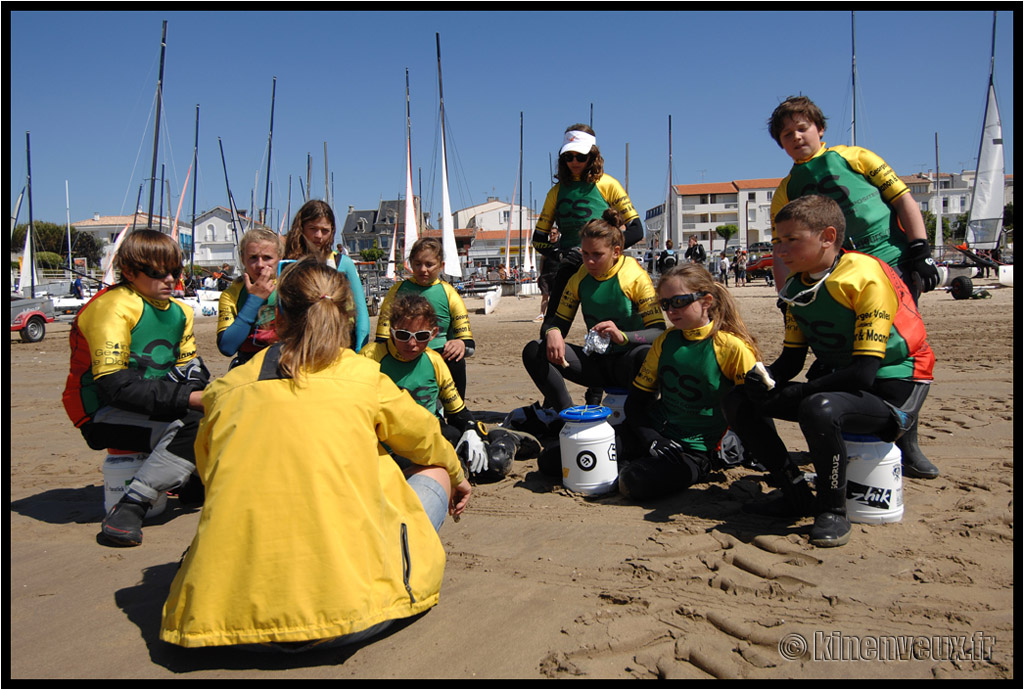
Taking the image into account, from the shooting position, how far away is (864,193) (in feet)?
14.5

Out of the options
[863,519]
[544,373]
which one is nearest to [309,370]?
[863,519]

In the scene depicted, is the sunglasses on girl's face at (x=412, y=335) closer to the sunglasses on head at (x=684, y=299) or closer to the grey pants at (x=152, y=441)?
the grey pants at (x=152, y=441)

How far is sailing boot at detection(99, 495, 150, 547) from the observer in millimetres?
3637

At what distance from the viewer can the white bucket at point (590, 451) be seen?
419 centimetres

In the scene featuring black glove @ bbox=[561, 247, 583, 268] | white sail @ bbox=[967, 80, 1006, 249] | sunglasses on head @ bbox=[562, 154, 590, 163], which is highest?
white sail @ bbox=[967, 80, 1006, 249]

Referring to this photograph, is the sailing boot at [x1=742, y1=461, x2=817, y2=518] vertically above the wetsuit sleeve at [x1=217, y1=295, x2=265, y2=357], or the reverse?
the wetsuit sleeve at [x1=217, y1=295, x2=265, y2=357]

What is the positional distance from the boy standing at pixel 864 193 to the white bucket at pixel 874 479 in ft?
3.22

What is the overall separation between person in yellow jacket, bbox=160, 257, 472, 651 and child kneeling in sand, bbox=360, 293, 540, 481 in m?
1.89

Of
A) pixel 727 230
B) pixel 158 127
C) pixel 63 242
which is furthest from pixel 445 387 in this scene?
pixel 727 230

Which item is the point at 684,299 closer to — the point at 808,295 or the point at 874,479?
the point at 808,295

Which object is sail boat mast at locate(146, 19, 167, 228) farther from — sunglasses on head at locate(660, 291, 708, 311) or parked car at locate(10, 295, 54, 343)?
sunglasses on head at locate(660, 291, 708, 311)

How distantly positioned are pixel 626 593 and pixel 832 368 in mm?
1674

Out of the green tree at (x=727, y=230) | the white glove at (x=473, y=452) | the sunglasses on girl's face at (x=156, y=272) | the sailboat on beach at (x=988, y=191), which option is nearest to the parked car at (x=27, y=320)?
the sunglasses on girl's face at (x=156, y=272)

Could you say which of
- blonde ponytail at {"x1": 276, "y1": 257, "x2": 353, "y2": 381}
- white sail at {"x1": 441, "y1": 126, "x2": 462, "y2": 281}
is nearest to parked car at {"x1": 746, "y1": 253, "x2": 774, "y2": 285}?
white sail at {"x1": 441, "y1": 126, "x2": 462, "y2": 281}
